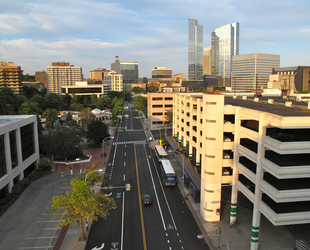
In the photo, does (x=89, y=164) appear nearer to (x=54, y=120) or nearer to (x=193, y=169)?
(x=193, y=169)

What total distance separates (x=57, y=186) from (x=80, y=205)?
1865 cm

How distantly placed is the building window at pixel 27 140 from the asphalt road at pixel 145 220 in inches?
622

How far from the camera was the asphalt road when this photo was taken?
90.0ft

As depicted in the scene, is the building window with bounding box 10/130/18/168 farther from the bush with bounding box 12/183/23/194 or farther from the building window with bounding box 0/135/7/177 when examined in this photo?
the bush with bounding box 12/183/23/194

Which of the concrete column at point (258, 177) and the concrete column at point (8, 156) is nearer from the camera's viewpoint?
the concrete column at point (258, 177)

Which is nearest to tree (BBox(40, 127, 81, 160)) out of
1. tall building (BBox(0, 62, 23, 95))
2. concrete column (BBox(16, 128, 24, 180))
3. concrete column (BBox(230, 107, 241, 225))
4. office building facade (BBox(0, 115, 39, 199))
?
office building facade (BBox(0, 115, 39, 199))

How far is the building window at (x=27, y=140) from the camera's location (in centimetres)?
4566

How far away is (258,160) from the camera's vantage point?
949 inches

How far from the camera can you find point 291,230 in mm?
28469

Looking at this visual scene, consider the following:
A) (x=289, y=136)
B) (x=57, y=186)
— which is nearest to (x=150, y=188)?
(x=57, y=186)

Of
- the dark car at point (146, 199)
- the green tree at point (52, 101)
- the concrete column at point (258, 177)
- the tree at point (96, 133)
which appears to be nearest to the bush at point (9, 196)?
the dark car at point (146, 199)

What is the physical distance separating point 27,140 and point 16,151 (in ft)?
18.6

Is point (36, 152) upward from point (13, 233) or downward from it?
upward

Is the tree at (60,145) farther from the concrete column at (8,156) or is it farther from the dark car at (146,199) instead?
the dark car at (146,199)
